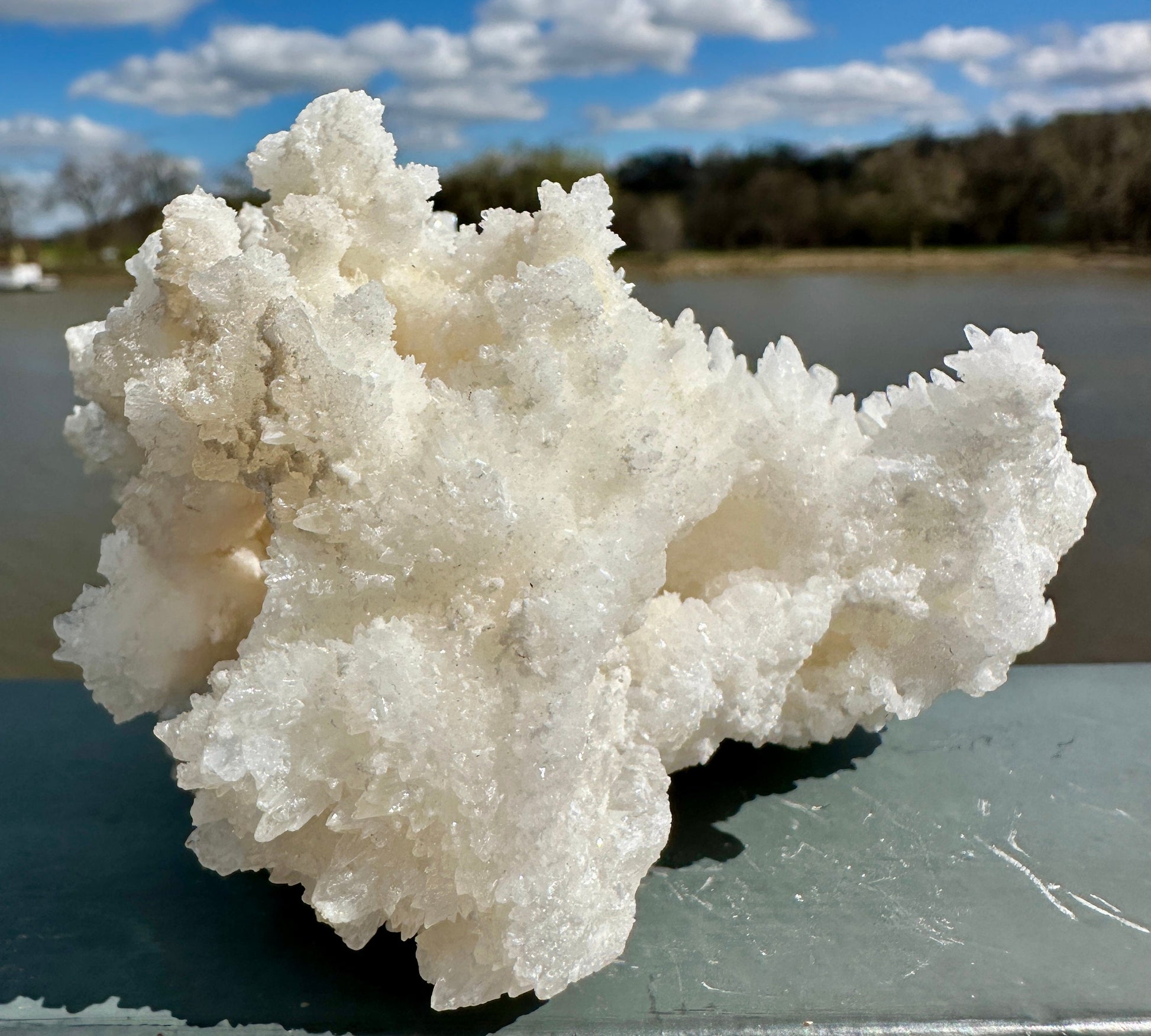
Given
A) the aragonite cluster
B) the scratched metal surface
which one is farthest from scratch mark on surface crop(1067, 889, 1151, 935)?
the aragonite cluster

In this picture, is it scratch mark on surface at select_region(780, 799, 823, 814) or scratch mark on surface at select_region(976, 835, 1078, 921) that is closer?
scratch mark on surface at select_region(976, 835, 1078, 921)

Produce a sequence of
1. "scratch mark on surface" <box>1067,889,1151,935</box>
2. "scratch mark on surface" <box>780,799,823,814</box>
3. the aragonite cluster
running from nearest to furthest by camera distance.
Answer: the aragonite cluster < "scratch mark on surface" <box>1067,889,1151,935</box> < "scratch mark on surface" <box>780,799,823,814</box>

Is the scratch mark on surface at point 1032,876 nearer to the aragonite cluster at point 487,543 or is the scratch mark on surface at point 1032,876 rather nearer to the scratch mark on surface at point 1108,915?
the scratch mark on surface at point 1108,915

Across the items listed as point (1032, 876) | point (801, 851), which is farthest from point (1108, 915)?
point (801, 851)

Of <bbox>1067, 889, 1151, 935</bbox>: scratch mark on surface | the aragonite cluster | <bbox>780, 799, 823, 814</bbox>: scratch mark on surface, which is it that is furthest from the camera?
A: <bbox>780, 799, 823, 814</bbox>: scratch mark on surface

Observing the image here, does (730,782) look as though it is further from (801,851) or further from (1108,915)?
(1108,915)

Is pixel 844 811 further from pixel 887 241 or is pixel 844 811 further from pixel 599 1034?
pixel 887 241

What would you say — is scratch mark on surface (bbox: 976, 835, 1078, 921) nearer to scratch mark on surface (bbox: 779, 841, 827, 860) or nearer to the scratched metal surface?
the scratched metal surface

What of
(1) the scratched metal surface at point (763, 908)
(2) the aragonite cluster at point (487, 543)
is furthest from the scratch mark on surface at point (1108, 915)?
(2) the aragonite cluster at point (487, 543)
